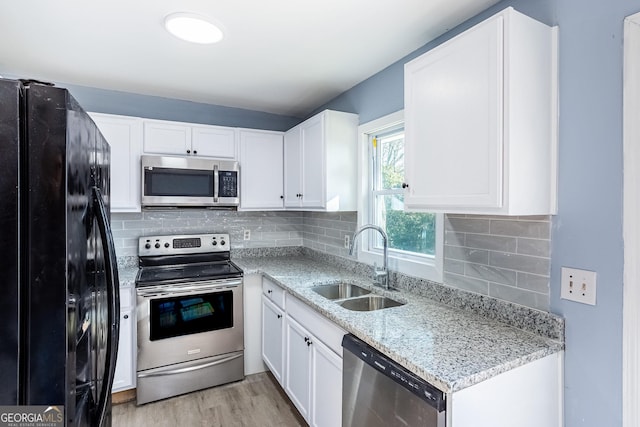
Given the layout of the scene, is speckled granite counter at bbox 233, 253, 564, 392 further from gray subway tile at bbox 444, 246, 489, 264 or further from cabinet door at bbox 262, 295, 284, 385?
cabinet door at bbox 262, 295, 284, 385

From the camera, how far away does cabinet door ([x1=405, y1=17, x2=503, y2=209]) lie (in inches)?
48.1

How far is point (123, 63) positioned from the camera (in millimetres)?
2174

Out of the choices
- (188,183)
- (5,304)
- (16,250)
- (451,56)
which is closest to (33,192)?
(16,250)

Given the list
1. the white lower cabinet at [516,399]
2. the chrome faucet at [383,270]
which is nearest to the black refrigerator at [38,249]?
the white lower cabinet at [516,399]

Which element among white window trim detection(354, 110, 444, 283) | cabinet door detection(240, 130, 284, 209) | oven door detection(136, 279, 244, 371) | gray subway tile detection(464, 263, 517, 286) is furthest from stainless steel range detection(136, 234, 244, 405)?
gray subway tile detection(464, 263, 517, 286)

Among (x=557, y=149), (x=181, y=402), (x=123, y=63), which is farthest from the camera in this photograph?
(x=181, y=402)

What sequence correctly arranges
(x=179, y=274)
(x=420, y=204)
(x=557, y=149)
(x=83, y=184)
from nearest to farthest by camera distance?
(x=83, y=184)
(x=557, y=149)
(x=420, y=204)
(x=179, y=274)

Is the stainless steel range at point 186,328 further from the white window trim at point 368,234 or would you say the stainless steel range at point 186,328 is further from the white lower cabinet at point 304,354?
the white window trim at point 368,234

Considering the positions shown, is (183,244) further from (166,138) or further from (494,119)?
(494,119)

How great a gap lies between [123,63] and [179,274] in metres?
1.52

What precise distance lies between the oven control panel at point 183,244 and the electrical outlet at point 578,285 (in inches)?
102

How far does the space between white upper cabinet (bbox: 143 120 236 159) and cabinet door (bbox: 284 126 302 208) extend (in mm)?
487

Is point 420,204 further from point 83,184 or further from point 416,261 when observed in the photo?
point 83,184

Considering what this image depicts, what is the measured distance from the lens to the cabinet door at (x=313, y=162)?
2.49m
